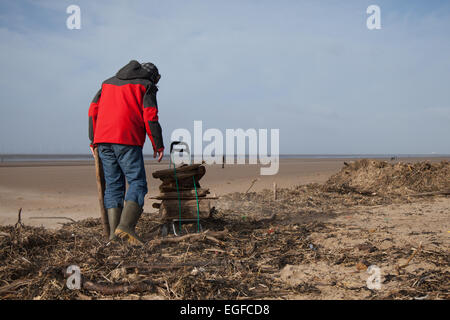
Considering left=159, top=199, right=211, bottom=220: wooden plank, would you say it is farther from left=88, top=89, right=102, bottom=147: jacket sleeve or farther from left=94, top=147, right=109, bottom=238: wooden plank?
left=88, top=89, right=102, bottom=147: jacket sleeve

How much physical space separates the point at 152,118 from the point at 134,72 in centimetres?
74

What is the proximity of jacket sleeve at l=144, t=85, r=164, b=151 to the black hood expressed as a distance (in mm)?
262

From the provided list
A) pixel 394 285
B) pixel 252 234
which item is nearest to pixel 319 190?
pixel 252 234

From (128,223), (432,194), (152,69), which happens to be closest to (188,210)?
(128,223)

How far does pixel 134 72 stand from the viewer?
16.4 feet

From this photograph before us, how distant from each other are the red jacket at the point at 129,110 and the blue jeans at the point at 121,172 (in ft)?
0.42

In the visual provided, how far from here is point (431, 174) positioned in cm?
1194

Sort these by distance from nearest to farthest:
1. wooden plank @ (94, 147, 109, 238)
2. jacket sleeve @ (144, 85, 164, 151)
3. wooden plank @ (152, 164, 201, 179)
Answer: jacket sleeve @ (144, 85, 164, 151) < wooden plank @ (94, 147, 109, 238) < wooden plank @ (152, 164, 201, 179)

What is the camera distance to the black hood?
4984mm

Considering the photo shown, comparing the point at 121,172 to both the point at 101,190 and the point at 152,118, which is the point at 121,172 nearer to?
the point at 101,190

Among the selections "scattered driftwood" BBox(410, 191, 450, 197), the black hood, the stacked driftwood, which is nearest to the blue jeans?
the stacked driftwood

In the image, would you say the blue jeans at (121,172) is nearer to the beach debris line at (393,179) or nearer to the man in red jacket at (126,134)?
the man in red jacket at (126,134)

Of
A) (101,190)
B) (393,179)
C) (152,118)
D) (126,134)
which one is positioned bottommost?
(393,179)
